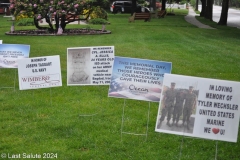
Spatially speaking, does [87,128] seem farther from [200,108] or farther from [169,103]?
[200,108]

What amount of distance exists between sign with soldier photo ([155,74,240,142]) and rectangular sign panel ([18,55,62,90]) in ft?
8.94

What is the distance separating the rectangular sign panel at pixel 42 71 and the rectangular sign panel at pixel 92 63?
28 cm

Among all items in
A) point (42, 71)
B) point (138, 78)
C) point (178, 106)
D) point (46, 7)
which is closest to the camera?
point (178, 106)

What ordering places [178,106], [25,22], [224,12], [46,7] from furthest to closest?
[224,12] → [25,22] → [46,7] → [178,106]

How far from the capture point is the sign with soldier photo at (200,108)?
5488 mm

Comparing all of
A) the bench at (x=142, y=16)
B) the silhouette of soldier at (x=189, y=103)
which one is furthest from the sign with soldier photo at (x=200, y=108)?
the bench at (x=142, y=16)

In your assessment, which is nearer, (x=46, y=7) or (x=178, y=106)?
(x=178, y=106)

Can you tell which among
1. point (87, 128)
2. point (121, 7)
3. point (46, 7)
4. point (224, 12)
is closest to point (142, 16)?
point (224, 12)

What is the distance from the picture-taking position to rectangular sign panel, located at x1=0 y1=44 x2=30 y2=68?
30.1 feet

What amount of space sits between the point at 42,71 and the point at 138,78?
7.13ft

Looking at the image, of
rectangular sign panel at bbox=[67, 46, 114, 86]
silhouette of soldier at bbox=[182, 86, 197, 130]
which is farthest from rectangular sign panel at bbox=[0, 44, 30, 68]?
silhouette of soldier at bbox=[182, 86, 197, 130]

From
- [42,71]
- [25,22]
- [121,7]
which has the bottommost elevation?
[121,7]

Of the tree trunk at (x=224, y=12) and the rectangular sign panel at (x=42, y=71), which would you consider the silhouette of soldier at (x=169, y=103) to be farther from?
the tree trunk at (x=224, y=12)

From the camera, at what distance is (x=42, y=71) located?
794 centimetres
